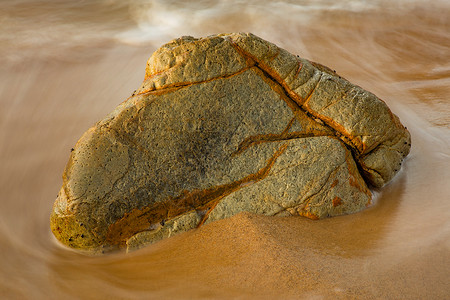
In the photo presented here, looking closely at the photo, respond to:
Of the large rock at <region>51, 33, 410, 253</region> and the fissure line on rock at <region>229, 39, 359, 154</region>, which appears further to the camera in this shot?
the fissure line on rock at <region>229, 39, 359, 154</region>

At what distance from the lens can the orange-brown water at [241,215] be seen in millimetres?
3408

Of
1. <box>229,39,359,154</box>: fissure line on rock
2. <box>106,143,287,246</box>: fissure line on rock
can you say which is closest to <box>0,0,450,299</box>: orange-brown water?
<box>106,143,287,246</box>: fissure line on rock

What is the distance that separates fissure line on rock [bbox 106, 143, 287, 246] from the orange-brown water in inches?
7.6

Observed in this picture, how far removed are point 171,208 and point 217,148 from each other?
658 millimetres

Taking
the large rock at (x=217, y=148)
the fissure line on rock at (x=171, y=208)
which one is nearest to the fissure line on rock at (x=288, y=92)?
the large rock at (x=217, y=148)

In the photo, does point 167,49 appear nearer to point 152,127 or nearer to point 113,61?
point 152,127

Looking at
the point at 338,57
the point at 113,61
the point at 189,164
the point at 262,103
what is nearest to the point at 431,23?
the point at 338,57

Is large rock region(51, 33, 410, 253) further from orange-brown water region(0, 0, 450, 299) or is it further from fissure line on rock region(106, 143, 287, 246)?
orange-brown water region(0, 0, 450, 299)

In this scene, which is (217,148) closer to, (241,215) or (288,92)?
(241,215)

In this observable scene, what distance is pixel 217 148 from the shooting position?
4.15m

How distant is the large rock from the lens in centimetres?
398

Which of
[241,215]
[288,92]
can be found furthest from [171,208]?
[288,92]

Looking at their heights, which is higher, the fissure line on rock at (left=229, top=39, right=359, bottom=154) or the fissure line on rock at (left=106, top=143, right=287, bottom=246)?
the fissure line on rock at (left=229, top=39, right=359, bottom=154)

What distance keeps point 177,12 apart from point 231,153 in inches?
258
